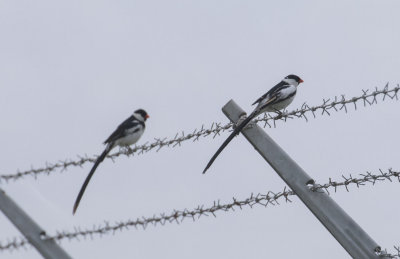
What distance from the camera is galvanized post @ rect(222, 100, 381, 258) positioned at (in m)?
3.46

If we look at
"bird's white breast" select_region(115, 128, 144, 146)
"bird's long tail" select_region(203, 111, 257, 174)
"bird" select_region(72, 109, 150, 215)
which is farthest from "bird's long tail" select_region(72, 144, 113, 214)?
"bird's long tail" select_region(203, 111, 257, 174)

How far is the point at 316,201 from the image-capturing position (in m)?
3.64

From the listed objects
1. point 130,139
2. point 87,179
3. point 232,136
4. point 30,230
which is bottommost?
point 232,136

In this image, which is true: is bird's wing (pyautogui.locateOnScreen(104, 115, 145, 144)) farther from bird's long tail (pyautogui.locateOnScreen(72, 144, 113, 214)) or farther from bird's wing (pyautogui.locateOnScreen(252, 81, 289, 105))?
bird's wing (pyautogui.locateOnScreen(252, 81, 289, 105))

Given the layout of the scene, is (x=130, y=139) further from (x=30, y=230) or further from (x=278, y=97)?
(x=30, y=230)

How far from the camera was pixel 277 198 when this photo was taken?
3992 mm

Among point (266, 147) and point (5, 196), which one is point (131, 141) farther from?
point (266, 147)

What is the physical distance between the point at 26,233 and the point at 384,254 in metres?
2.49

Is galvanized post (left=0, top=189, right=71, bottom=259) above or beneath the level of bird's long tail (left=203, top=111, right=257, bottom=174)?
above

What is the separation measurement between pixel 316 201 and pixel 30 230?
2111 mm

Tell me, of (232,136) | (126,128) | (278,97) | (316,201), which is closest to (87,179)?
(126,128)

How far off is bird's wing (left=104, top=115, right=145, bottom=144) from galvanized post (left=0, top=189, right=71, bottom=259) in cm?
211

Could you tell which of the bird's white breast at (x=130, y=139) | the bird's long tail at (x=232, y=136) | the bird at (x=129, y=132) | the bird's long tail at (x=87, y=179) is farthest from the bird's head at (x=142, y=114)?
the bird's long tail at (x=232, y=136)

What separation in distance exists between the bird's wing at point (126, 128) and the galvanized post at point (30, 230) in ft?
6.94
